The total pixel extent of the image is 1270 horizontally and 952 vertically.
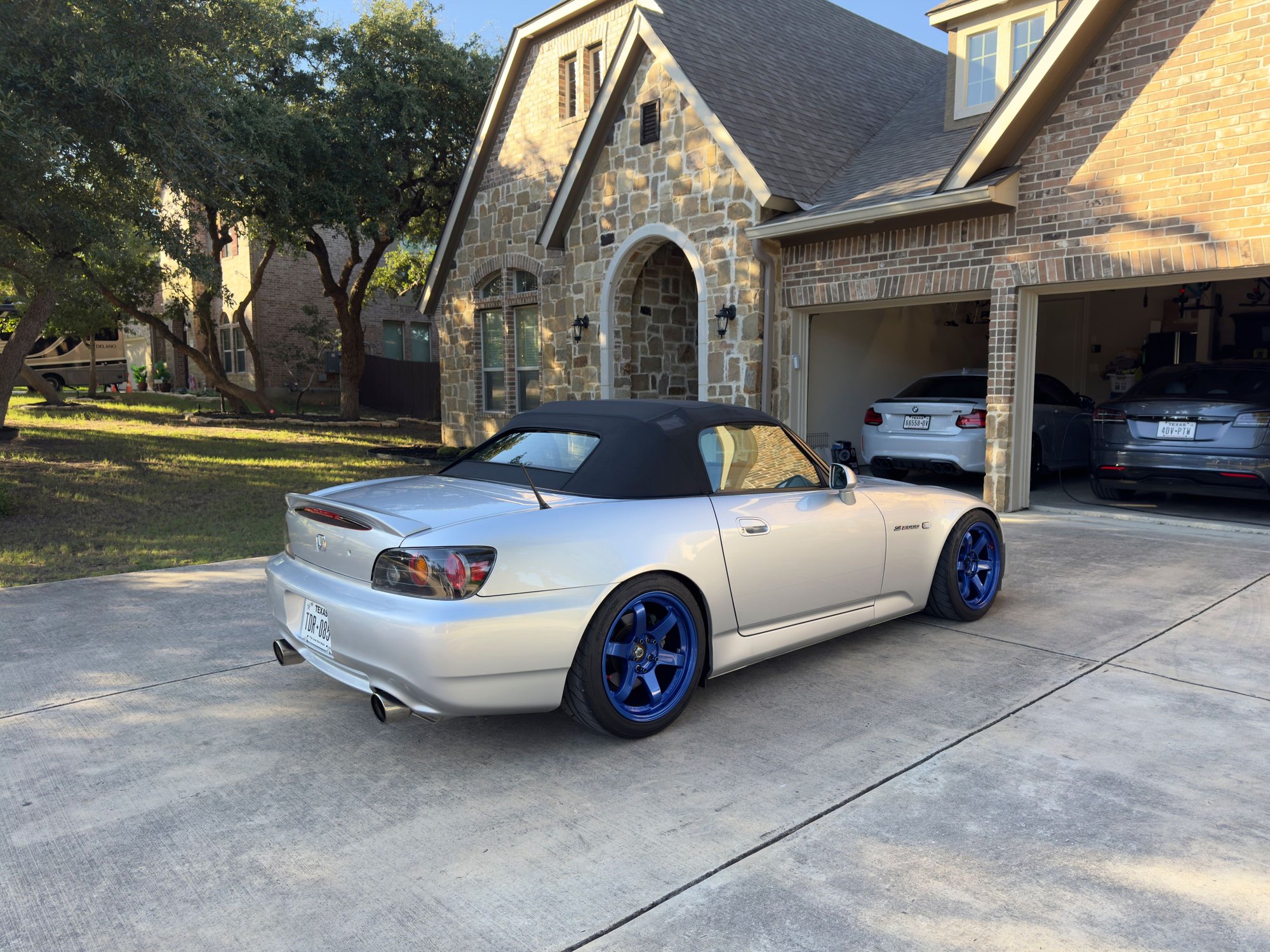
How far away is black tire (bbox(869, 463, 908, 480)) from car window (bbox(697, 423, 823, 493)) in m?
6.09

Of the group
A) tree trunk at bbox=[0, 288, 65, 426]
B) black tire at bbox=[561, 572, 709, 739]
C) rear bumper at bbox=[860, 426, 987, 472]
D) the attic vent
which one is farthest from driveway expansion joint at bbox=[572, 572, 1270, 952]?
tree trunk at bbox=[0, 288, 65, 426]

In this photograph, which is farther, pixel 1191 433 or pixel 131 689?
pixel 1191 433

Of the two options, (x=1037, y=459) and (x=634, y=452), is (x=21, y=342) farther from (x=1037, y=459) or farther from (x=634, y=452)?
(x=1037, y=459)

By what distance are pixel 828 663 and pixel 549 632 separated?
193cm

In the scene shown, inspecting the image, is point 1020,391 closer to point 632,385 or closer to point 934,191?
point 934,191

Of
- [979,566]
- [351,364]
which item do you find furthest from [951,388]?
[351,364]

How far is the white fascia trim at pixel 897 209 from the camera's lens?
29.2ft

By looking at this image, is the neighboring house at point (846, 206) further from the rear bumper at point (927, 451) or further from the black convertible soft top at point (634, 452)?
the black convertible soft top at point (634, 452)

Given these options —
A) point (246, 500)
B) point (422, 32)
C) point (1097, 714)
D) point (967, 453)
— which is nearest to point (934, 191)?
point (967, 453)

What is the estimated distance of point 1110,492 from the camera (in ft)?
34.3

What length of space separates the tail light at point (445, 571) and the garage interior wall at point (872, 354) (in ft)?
29.5

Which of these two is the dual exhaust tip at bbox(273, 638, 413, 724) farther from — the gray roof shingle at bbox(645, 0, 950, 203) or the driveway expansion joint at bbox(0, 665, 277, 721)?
the gray roof shingle at bbox(645, 0, 950, 203)

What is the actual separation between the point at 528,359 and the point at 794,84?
Answer: 6.09 meters

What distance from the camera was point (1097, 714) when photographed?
4051 millimetres
